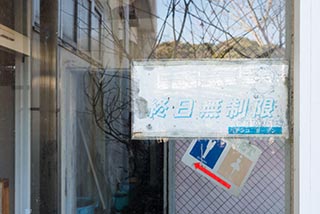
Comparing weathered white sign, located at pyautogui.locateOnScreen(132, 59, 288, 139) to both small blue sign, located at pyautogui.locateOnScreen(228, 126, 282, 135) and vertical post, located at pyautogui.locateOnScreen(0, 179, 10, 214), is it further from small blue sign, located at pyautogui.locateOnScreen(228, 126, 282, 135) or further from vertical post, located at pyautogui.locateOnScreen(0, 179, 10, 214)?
vertical post, located at pyautogui.locateOnScreen(0, 179, 10, 214)

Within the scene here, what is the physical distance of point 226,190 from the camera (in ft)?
4.56

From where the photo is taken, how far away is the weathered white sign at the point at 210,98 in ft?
1.72

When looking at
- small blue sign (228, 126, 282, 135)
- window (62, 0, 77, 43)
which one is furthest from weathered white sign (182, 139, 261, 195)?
window (62, 0, 77, 43)

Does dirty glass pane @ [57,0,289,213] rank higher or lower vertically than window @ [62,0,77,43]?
lower

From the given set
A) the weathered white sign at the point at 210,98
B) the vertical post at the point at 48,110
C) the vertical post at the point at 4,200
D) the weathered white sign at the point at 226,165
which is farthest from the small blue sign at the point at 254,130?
the vertical post at the point at 48,110

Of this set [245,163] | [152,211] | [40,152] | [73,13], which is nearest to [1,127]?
[40,152]
